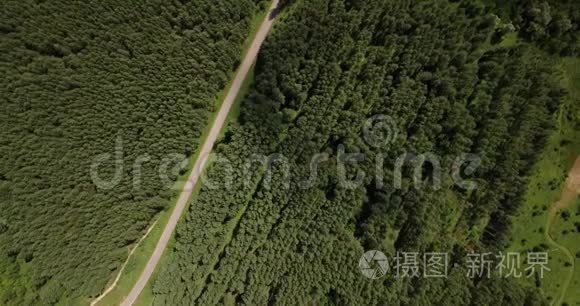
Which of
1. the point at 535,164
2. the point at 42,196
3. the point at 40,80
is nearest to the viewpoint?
the point at 40,80

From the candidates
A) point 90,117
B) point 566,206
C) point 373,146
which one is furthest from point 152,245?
point 566,206

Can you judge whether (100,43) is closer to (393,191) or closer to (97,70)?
(97,70)

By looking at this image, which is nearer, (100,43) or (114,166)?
(100,43)

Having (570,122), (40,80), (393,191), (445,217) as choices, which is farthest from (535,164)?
(40,80)

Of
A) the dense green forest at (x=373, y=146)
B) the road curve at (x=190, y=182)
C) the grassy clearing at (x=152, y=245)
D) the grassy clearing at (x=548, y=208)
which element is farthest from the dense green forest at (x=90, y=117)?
the grassy clearing at (x=548, y=208)

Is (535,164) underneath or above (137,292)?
above

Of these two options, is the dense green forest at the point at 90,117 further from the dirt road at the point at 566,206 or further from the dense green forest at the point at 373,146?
the dirt road at the point at 566,206
